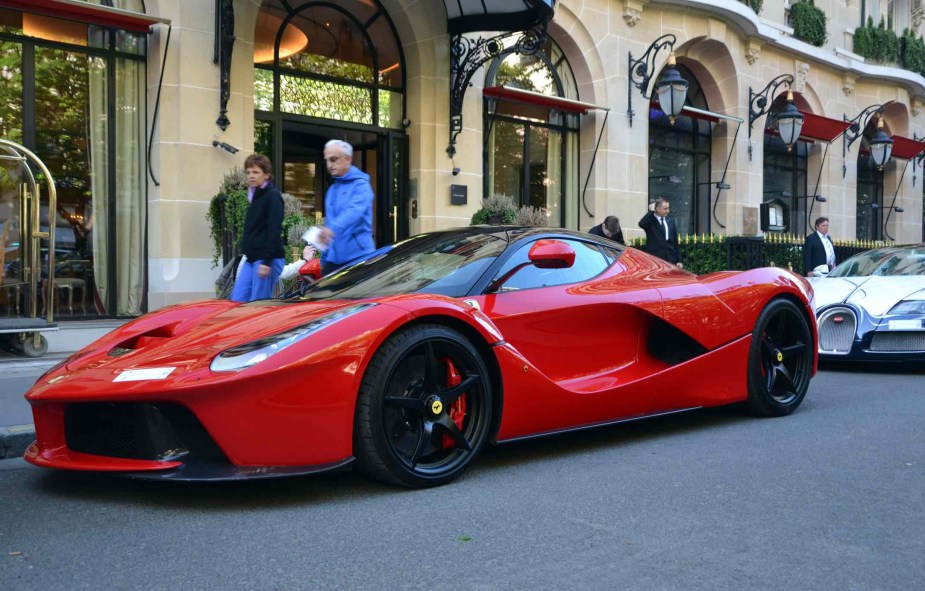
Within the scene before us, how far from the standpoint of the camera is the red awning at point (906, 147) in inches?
912

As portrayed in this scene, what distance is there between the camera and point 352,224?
237 inches

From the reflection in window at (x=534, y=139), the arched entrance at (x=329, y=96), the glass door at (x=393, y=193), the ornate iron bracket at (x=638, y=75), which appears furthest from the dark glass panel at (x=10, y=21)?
the ornate iron bracket at (x=638, y=75)

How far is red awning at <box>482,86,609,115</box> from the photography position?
45.0 ft

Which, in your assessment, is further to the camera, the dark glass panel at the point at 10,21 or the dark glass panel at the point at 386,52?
the dark glass panel at the point at 386,52

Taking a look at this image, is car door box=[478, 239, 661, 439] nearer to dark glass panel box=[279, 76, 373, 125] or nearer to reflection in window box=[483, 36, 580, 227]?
dark glass panel box=[279, 76, 373, 125]

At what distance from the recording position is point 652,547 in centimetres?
314

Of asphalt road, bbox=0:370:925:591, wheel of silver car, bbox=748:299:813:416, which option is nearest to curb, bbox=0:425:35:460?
asphalt road, bbox=0:370:925:591

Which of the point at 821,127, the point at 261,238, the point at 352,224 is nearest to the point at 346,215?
the point at 352,224

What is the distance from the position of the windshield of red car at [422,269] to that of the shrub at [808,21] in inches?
692

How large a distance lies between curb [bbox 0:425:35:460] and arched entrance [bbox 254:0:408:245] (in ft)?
23.1

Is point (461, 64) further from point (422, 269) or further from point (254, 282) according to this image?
point (422, 269)

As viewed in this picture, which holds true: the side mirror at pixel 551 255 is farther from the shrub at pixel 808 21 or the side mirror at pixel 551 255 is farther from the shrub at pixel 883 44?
the shrub at pixel 883 44

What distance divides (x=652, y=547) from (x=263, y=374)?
60.6 inches

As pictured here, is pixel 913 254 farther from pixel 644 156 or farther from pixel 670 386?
pixel 644 156
